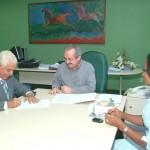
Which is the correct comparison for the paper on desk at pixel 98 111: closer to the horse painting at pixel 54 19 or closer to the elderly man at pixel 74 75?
the elderly man at pixel 74 75

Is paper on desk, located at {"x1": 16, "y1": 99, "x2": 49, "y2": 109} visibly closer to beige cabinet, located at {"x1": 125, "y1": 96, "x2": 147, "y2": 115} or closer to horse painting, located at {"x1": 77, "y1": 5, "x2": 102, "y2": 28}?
beige cabinet, located at {"x1": 125, "y1": 96, "x2": 147, "y2": 115}

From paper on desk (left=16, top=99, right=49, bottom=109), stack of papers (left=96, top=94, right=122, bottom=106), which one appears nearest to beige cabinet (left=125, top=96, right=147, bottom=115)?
stack of papers (left=96, top=94, right=122, bottom=106)

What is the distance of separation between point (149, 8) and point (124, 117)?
2.95 m

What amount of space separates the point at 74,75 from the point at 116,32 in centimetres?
218

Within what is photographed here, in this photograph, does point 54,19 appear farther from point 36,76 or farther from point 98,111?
point 98,111

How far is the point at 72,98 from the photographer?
81.2 inches

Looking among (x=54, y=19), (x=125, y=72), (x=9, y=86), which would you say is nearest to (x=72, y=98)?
(x=9, y=86)

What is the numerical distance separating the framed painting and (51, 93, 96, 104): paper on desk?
8.00ft

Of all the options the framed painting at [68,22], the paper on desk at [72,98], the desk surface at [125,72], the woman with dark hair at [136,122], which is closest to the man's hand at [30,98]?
the paper on desk at [72,98]

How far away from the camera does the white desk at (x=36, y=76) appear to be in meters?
4.20

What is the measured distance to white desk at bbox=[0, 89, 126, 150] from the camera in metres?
1.24

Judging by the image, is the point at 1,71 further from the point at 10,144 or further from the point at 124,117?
the point at 124,117

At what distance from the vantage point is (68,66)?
2.42m

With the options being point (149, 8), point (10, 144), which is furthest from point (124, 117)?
point (149, 8)
